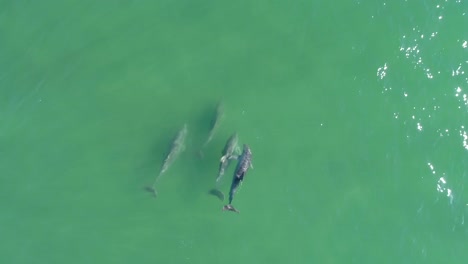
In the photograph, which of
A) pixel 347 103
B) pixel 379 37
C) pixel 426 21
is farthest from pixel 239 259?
pixel 426 21

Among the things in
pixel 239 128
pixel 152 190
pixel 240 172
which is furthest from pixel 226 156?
pixel 152 190

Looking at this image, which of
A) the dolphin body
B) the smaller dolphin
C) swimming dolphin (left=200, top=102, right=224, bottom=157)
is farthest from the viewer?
swimming dolphin (left=200, top=102, right=224, bottom=157)

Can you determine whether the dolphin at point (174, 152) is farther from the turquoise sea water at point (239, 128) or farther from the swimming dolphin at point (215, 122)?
the swimming dolphin at point (215, 122)

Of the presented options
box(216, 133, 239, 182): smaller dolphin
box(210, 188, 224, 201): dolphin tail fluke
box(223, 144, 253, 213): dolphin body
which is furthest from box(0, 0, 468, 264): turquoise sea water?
box(223, 144, 253, 213): dolphin body

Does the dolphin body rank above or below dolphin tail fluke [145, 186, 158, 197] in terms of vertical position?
above

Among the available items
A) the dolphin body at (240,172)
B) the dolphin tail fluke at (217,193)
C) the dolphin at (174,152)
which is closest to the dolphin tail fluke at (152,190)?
the dolphin at (174,152)

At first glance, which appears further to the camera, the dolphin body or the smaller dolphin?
the smaller dolphin

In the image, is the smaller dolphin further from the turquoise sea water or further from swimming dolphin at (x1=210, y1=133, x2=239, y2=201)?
the turquoise sea water
